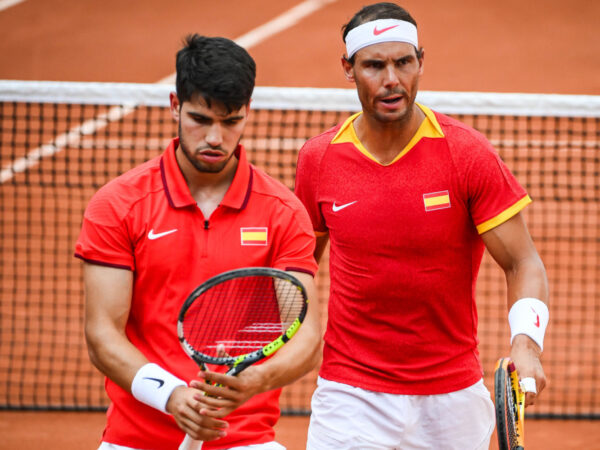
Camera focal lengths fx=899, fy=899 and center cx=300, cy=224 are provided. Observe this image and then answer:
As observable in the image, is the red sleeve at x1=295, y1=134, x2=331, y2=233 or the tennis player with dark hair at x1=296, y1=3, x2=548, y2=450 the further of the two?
the red sleeve at x1=295, y1=134, x2=331, y2=233

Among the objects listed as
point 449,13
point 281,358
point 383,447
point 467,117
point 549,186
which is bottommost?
point 383,447

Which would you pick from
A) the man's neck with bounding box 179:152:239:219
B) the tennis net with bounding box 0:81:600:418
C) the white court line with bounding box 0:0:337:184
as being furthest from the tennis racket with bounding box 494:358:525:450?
the white court line with bounding box 0:0:337:184

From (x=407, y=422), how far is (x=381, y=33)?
193 cm

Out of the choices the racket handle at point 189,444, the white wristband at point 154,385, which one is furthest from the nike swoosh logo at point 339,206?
the racket handle at point 189,444

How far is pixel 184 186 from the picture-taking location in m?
3.73

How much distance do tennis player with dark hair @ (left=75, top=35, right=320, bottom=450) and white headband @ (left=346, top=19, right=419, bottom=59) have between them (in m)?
0.98

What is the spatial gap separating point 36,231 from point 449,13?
1151cm

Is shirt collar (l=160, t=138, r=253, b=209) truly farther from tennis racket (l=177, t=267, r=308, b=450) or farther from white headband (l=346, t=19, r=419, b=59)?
white headband (l=346, t=19, r=419, b=59)

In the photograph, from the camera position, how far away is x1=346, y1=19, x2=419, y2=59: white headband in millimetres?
4480

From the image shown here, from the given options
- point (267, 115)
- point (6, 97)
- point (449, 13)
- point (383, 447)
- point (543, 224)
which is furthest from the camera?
point (449, 13)

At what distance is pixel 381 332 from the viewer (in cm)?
446

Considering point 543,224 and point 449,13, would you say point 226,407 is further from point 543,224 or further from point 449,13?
point 449,13

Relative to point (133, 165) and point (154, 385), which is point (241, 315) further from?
point (133, 165)

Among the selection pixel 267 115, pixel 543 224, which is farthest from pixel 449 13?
pixel 543 224
